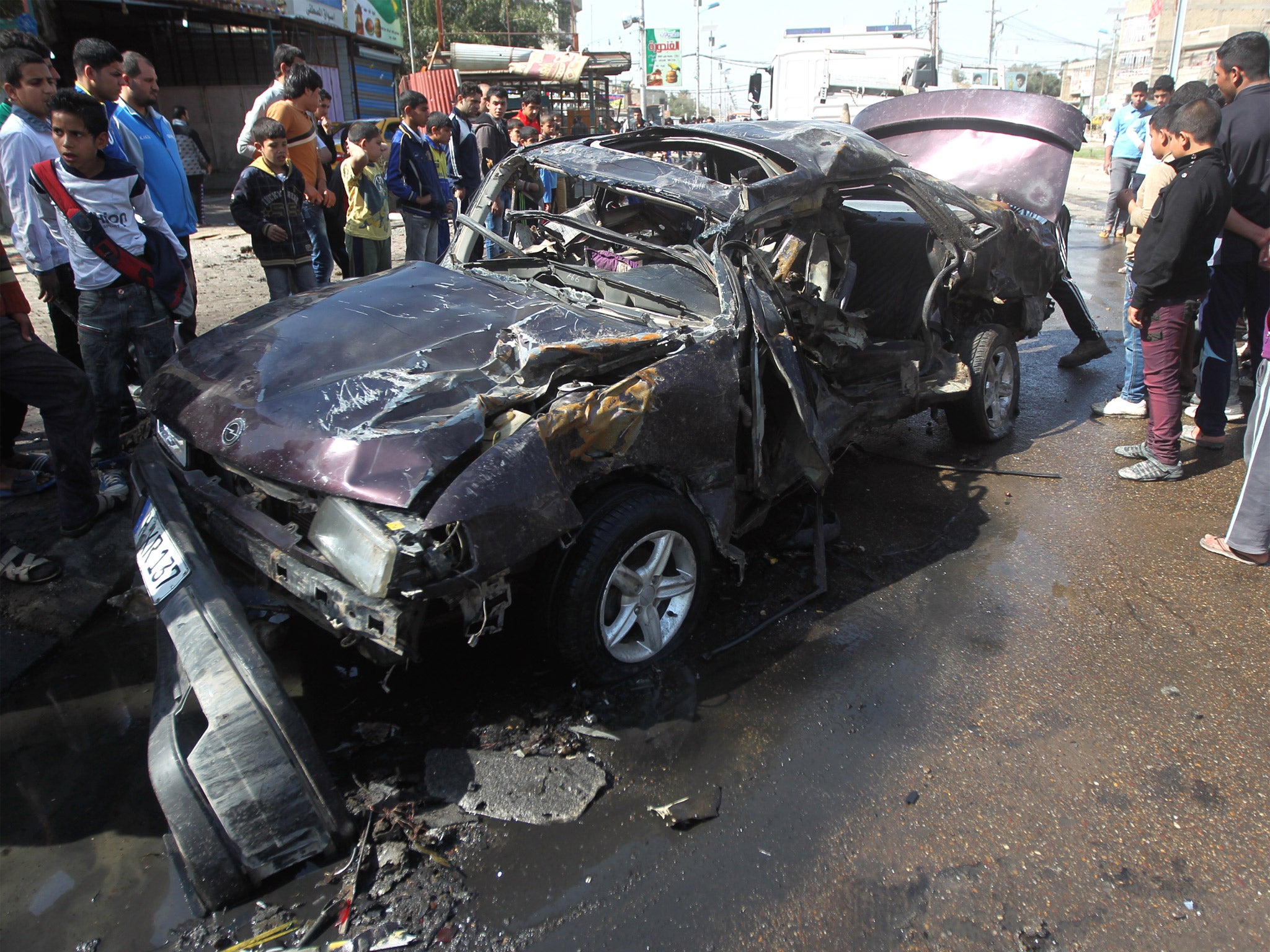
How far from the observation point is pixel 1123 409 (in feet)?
18.7

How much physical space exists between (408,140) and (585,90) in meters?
17.4

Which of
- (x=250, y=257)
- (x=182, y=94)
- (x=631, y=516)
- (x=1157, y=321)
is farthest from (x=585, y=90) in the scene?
(x=631, y=516)

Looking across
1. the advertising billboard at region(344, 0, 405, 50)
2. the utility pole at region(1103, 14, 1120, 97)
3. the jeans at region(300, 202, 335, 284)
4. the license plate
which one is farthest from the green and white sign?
the license plate

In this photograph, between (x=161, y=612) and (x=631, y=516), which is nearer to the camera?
(x=161, y=612)

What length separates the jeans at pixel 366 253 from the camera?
6.76 m

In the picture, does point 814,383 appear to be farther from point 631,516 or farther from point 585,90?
point 585,90

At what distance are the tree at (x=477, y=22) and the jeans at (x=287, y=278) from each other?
3542 centimetres

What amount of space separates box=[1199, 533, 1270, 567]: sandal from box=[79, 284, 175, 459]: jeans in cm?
523

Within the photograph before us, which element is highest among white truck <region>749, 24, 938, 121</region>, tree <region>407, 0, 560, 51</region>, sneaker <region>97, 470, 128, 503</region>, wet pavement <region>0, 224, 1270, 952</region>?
tree <region>407, 0, 560, 51</region>

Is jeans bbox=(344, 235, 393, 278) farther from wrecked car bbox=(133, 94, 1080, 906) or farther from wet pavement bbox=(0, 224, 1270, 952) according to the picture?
wet pavement bbox=(0, 224, 1270, 952)

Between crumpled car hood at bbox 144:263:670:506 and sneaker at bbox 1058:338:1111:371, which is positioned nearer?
crumpled car hood at bbox 144:263:670:506

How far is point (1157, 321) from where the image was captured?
452 centimetres

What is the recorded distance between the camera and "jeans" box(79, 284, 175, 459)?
396 cm

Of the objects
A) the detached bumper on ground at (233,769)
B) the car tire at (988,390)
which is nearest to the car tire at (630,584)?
the detached bumper on ground at (233,769)
